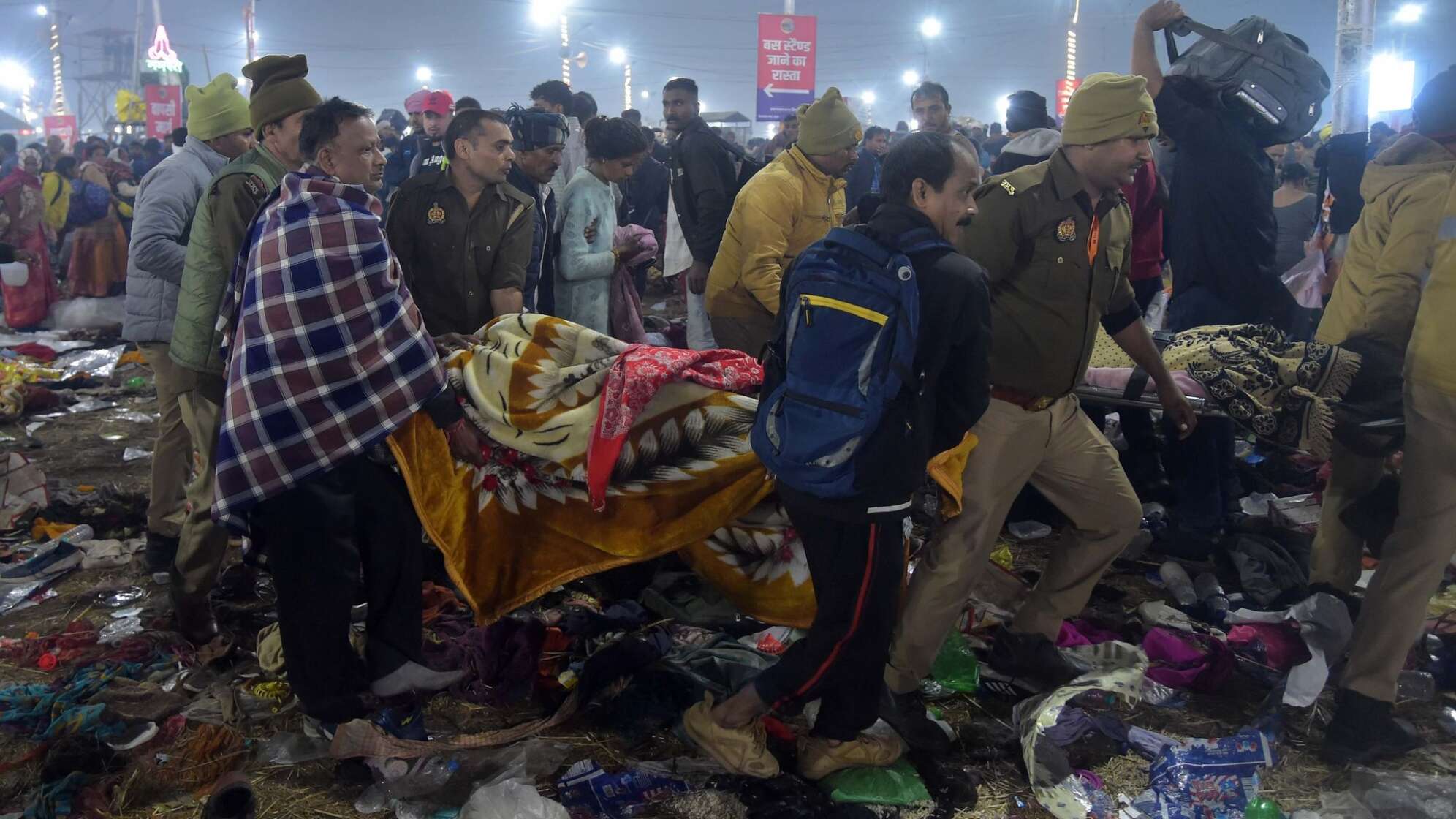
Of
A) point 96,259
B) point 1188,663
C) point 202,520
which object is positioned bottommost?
point 1188,663

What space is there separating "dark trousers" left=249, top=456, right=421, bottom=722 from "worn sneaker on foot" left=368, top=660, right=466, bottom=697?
3cm

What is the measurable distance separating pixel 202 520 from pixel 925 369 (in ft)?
9.56

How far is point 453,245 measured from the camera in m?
4.46

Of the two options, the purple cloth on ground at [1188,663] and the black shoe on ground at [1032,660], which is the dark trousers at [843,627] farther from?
the purple cloth on ground at [1188,663]

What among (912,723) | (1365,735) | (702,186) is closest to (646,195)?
(702,186)

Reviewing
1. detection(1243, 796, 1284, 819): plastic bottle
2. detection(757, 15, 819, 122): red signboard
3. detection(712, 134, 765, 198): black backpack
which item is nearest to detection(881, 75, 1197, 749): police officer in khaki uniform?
detection(1243, 796, 1284, 819): plastic bottle

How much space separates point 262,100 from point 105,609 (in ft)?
8.21

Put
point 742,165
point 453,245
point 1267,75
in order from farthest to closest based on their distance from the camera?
point 742,165, point 1267,75, point 453,245

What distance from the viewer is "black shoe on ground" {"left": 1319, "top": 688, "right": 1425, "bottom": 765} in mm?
3512

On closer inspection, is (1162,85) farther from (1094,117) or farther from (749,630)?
(749,630)

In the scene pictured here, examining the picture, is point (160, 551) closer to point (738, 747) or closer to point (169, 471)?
point (169, 471)

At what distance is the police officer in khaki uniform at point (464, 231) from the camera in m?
4.43

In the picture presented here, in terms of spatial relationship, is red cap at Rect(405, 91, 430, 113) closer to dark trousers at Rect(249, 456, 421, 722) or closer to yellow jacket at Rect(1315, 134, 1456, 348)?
dark trousers at Rect(249, 456, 421, 722)

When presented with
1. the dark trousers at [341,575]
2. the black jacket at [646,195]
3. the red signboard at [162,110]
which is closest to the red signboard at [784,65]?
the black jacket at [646,195]
